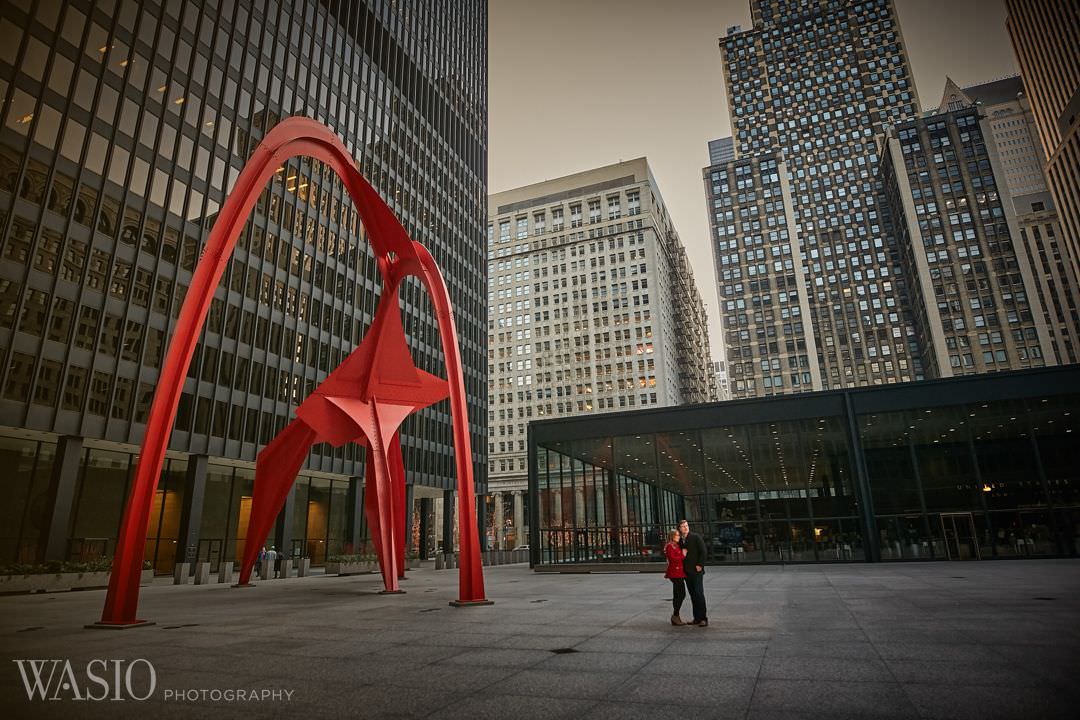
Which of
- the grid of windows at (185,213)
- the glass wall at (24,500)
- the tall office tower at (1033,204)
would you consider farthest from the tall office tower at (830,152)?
the glass wall at (24,500)

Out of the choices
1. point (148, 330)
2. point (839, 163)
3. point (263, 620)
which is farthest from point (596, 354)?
point (263, 620)

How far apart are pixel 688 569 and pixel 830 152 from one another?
133 meters

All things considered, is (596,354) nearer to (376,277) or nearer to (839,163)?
→ (376,277)

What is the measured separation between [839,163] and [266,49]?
11316 cm

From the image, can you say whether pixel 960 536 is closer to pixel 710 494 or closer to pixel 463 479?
pixel 710 494

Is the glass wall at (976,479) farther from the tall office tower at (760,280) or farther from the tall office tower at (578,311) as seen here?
the tall office tower at (760,280)

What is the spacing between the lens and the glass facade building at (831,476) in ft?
86.8

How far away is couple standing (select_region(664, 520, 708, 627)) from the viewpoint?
10086 millimetres

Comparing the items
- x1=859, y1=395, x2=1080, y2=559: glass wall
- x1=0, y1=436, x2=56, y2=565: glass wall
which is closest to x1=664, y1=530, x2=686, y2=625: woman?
x1=859, y1=395, x2=1080, y2=559: glass wall

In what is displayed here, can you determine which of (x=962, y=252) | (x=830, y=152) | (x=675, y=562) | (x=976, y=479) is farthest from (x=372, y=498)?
(x=830, y=152)

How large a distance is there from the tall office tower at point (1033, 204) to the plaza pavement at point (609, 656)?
104694 millimetres

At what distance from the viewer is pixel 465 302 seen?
69.1 metres

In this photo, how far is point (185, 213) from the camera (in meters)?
34.3

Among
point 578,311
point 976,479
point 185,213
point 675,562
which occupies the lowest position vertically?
point 675,562
